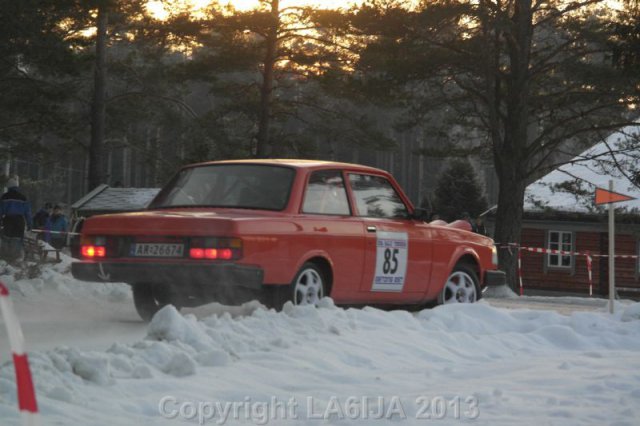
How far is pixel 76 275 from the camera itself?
36.7 feet

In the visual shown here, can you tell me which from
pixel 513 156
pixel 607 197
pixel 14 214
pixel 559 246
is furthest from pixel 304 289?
pixel 559 246

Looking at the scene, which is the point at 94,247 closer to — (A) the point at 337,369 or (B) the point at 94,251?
(B) the point at 94,251

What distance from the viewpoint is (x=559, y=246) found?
150 ft

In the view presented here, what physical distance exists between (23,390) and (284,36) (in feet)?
115

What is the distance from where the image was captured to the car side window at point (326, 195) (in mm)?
11591

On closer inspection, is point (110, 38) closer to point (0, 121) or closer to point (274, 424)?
point (0, 121)

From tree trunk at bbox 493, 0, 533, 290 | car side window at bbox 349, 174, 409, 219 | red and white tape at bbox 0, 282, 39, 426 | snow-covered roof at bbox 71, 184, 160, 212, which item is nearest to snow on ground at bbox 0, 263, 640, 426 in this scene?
Answer: car side window at bbox 349, 174, 409, 219

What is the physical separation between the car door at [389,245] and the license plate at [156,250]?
2101mm

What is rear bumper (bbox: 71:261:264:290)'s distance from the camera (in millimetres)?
10375

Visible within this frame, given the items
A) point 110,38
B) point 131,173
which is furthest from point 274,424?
point 131,173

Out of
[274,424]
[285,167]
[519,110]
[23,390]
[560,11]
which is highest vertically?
[560,11]

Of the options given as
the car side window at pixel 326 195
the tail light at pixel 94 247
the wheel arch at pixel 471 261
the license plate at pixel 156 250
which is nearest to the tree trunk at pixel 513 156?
the wheel arch at pixel 471 261

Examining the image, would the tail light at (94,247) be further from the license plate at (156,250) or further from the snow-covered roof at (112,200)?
the snow-covered roof at (112,200)

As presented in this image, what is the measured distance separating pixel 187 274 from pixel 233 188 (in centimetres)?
143
